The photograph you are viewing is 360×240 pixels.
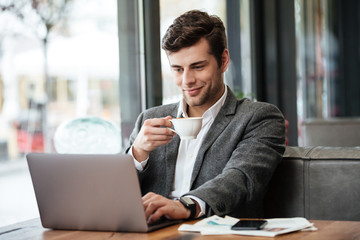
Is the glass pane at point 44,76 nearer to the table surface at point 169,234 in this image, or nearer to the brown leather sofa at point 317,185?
the table surface at point 169,234

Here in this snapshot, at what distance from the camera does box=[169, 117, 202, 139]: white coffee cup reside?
1.74 metres

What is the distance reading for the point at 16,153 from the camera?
2.37m

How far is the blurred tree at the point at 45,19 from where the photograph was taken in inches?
95.1

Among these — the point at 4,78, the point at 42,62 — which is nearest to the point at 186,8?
the point at 42,62

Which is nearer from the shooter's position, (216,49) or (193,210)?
(193,210)

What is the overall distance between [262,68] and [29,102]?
10.5 ft

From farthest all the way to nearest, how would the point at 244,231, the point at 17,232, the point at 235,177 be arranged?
the point at 235,177 < the point at 17,232 < the point at 244,231

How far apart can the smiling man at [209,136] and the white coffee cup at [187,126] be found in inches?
7.4

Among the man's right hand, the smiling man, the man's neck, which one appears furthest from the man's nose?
the man's right hand

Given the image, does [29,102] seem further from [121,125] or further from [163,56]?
[163,56]

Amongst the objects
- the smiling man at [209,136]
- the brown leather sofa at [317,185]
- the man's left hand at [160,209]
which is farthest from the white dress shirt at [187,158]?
the man's left hand at [160,209]

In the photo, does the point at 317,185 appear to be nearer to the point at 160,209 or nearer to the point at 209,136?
the point at 209,136

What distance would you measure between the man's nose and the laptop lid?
0.73 m

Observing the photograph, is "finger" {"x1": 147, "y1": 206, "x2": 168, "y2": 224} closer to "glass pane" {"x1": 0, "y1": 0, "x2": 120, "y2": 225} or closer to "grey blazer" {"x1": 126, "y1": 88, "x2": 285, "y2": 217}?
"grey blazer" {"x1": 126, "y1": 88, "x2": 285, "y2": 217}
